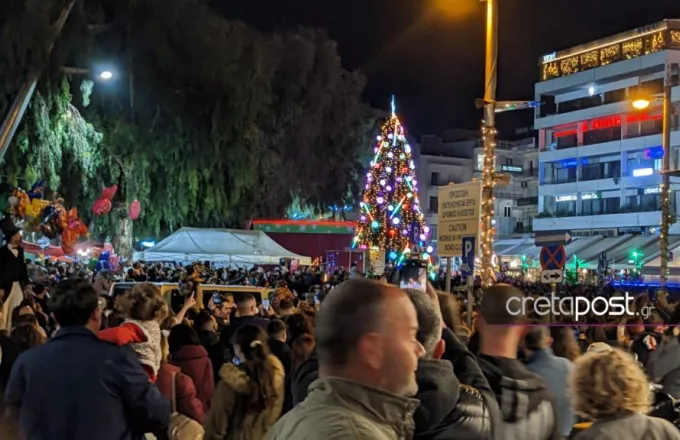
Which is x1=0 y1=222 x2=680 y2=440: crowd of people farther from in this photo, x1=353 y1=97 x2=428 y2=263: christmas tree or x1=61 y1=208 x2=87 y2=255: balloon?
x1=353 y1=97 x2=428 y2=263: christmas tree

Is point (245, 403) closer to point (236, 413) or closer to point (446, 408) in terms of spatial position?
point (236, 413)

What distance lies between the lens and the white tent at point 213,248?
83.9 feet

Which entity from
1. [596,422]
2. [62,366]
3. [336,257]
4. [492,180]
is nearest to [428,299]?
[596,422]

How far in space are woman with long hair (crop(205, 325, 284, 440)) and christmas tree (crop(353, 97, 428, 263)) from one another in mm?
30192

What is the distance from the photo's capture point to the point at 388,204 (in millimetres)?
36094

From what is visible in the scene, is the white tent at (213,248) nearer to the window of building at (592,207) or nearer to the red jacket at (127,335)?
the red jacket at (127,335)

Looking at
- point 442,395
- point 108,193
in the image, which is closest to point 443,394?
point 442,395

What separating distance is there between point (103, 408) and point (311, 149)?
32.6m

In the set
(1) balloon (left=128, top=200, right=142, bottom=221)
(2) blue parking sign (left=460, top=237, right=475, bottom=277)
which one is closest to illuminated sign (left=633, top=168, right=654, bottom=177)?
(1) balloon (left=128, top=200, right=142, bottom=221)

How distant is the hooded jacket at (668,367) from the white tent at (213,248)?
1928cm

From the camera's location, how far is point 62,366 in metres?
4.29

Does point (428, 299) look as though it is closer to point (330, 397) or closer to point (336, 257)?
point (330, 397)

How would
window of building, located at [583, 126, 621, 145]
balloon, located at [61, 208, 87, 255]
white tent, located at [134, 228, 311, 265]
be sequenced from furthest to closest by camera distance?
window of building, located at [583, 126, 621, 145], white tent, located at [134, 228, 311, 265], balloon, located at [61, 208, 87, 255]

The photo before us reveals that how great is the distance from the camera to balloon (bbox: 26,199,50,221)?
20062 mm
